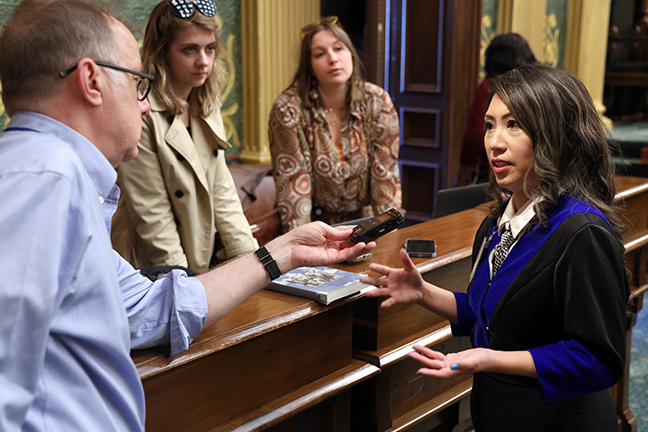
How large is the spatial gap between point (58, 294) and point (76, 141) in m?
0.29

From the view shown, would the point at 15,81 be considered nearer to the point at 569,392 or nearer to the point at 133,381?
the point at 133,381

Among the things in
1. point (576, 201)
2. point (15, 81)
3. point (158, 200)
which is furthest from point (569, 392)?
point (158, 200)

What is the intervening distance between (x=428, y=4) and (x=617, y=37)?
223 inches

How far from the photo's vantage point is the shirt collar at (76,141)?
1.04 metres

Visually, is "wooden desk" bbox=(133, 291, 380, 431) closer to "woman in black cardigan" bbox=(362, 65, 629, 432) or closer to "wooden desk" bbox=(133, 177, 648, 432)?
"wooden desk" bbox=(133, 177, 648, 432)

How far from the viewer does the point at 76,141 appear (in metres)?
1.06

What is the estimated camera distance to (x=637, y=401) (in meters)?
3.39

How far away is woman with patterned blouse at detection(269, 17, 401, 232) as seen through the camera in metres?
2.86

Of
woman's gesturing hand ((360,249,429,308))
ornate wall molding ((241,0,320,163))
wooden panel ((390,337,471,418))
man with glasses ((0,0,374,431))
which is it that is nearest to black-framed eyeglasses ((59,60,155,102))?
man with glasses ((0,0,374,431))

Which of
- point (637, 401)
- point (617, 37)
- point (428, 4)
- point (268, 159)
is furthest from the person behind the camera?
point (617, 37)

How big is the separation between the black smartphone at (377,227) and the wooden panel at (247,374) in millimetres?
209

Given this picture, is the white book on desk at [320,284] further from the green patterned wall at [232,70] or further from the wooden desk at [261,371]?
the green patterned wall at [232,70]

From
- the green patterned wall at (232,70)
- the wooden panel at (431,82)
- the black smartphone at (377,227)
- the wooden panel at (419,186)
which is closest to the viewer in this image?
the black smartphone at (377,227)

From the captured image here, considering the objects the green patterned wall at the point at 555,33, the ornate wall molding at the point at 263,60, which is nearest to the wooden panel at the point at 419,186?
the ornate wall molding at the point at 263,60
